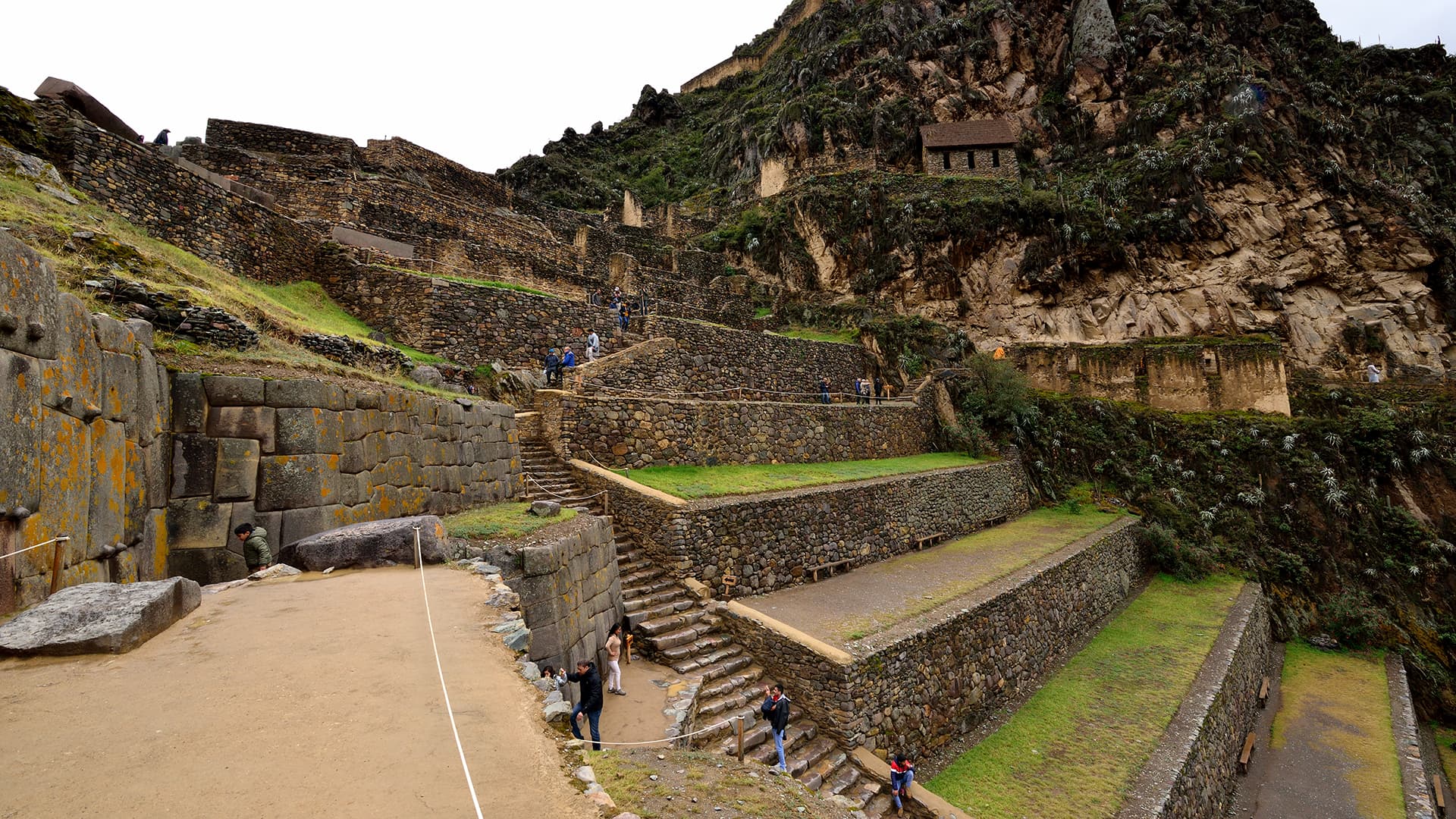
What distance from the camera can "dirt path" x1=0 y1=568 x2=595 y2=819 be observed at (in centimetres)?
229

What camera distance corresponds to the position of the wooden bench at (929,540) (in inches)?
586

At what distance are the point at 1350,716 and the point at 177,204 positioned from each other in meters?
25.3

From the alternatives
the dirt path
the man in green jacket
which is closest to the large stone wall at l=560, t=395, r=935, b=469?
the man in green jacket

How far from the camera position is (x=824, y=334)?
25312 millimetres

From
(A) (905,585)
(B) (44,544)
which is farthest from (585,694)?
(A) (905,585)

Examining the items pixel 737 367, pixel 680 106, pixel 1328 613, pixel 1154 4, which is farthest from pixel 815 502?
pixel 680 106

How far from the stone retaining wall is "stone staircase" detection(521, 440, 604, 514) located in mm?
9147

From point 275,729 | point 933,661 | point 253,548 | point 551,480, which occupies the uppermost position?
point 253,548

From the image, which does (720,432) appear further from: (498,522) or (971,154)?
(971,154)

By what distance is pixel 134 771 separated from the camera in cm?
238

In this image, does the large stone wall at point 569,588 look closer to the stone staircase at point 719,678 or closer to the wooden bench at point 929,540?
the stone staircase at point 719,678

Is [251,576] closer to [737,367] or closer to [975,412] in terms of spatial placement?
[737,367]

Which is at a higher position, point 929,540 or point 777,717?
point 929,540

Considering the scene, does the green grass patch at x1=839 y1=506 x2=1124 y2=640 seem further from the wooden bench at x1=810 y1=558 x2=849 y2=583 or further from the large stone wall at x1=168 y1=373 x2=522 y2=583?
the large stone wall at x1=168 y1=373 x2=522 y2=583
